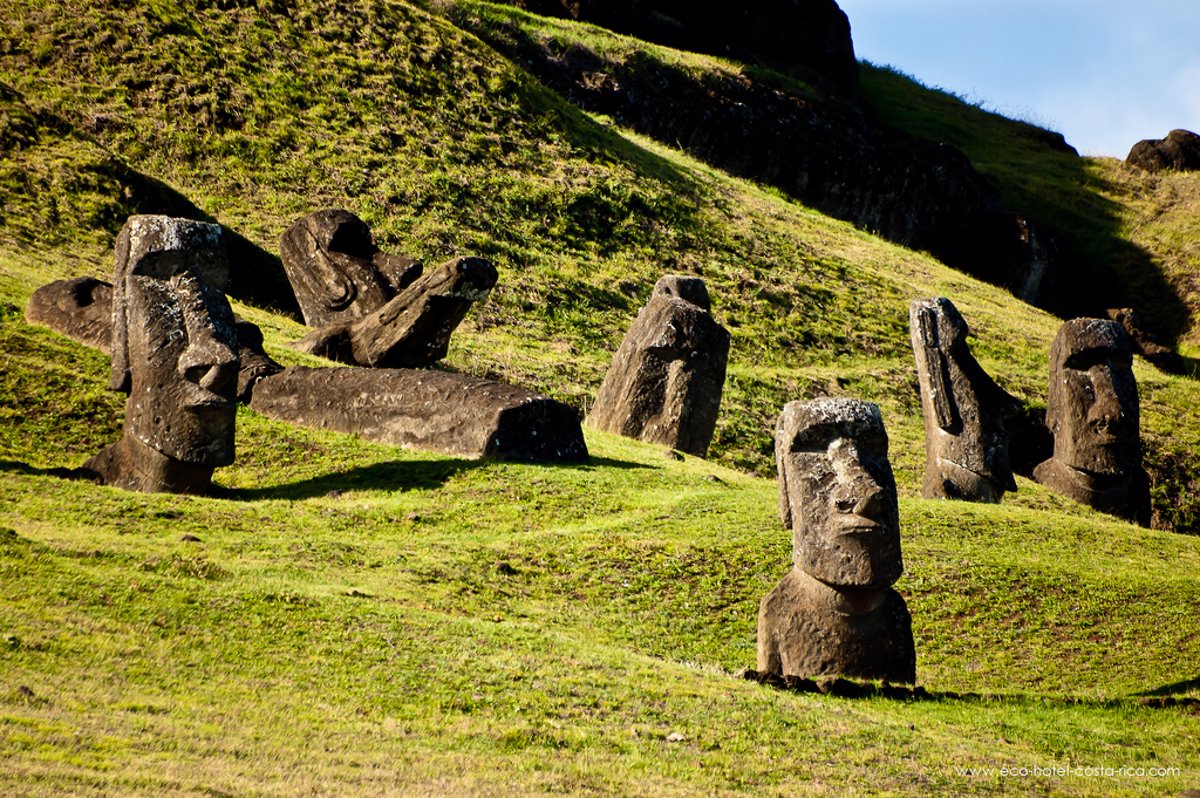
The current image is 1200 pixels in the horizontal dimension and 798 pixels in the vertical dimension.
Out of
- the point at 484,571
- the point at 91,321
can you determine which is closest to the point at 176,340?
the point at 484,571

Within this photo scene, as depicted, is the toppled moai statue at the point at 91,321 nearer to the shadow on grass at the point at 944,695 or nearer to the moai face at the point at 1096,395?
the shadow on grass at the point at 944,695

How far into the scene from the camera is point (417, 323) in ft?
78.7

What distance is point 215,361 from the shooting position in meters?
17.1

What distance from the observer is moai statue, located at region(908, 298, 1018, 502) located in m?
22.6

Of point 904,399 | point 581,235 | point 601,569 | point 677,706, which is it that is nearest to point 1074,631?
point 601,569

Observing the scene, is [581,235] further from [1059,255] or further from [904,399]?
[1059,255]

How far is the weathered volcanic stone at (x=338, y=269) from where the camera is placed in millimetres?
26641

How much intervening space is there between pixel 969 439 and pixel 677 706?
41.7 ft

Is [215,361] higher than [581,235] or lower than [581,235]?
lower

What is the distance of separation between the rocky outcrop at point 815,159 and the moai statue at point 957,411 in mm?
32221

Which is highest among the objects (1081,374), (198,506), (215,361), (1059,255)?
(1059,255)

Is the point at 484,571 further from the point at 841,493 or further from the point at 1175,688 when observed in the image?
the point at 1175,688

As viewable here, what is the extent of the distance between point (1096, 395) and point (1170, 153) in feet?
137

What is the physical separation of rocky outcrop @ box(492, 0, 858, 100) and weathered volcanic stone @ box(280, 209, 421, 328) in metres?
37.7
